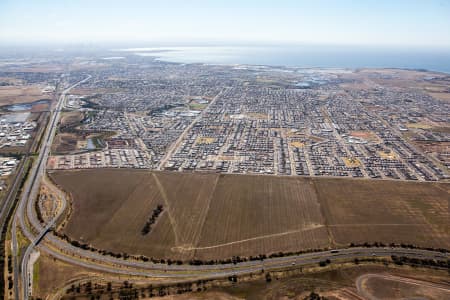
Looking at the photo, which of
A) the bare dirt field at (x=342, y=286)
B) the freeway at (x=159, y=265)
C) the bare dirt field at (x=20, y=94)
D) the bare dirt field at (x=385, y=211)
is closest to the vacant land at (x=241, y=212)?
the bare dirt field at (x=385, y=211)

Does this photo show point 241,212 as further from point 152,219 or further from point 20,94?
point 20,94

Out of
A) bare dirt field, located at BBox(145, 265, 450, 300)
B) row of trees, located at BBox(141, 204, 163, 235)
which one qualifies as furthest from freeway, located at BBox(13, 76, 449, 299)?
row of trees, located at BBox(141, 204, 163, 235)

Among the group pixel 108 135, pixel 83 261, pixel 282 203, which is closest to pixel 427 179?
pixel 282 203

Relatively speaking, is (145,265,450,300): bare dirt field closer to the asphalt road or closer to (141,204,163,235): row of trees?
(141,204,163,235): row of trees

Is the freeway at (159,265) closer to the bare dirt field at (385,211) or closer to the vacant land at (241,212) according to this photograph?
the vacant land at (241,212)

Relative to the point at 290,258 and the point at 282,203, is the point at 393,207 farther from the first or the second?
the point at 290,258

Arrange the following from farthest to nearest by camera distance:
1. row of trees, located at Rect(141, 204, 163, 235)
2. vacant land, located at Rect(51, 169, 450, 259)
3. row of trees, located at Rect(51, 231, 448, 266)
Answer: row of trees, located at Rect(141, 204, 163, 235)
vacant land, located at Rect(51, 169, 450, 259)
row of trees, located at Rect(51, 231, 448, 266)

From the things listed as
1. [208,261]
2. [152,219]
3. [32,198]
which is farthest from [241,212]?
[32,198]

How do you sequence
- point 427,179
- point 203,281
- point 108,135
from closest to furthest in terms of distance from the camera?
point 203,281 < point 427,179 < point 108,135
